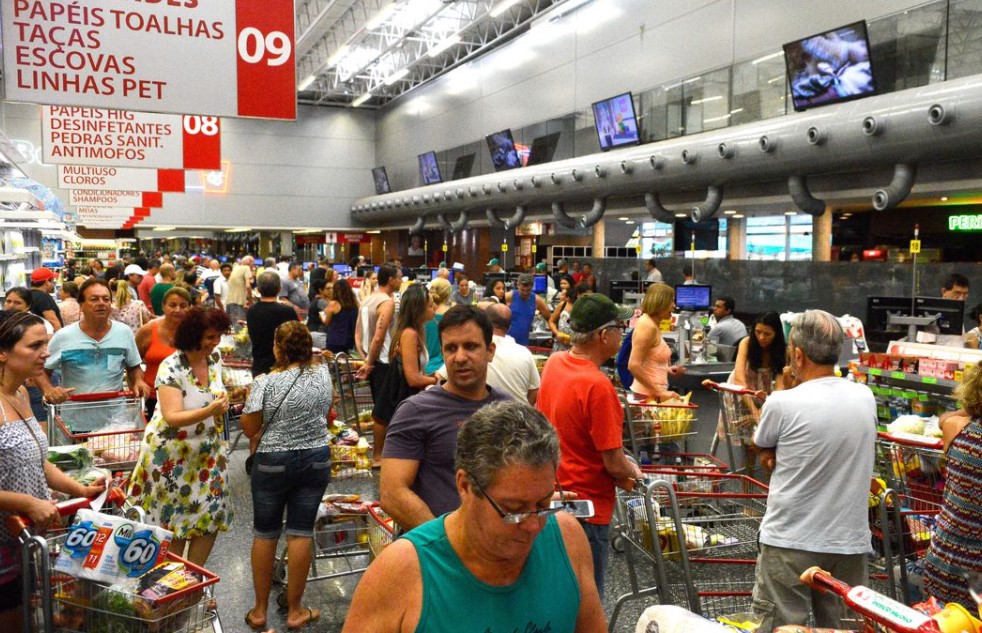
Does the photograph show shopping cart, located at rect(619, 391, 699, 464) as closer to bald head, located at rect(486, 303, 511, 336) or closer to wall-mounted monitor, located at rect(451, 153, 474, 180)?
bald head, located at rect(486, 303, 511, 336)

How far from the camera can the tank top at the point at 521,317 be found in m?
9.55

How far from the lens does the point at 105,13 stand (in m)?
4.23

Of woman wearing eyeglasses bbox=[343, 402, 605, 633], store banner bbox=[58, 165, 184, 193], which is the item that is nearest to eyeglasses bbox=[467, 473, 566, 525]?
woman wearing eyeglasses bbox=[343, 402, 605, 633]

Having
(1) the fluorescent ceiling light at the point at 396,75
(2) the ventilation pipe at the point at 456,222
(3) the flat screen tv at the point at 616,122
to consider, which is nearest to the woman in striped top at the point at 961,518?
(3) the flat screen tv at the point at 616,122

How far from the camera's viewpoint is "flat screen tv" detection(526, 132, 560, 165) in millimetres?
20562

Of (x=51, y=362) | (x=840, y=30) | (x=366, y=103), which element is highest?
(x=366, y=103)

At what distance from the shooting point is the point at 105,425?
16.4ft

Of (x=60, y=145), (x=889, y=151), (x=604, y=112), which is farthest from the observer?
(x=604, y=112)

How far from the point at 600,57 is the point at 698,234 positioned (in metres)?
5.48

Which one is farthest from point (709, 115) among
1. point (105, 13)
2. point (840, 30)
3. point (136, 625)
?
point (136, 625)

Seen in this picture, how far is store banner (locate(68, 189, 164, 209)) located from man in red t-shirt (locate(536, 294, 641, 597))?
44.5 feet

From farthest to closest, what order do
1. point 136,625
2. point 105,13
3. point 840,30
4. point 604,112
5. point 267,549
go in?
point 604,112
point 840,30
point 105,13
point 267,549
point 136,625

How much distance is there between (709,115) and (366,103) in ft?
70.9

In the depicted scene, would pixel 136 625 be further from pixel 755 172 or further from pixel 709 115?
pixel 709 115
